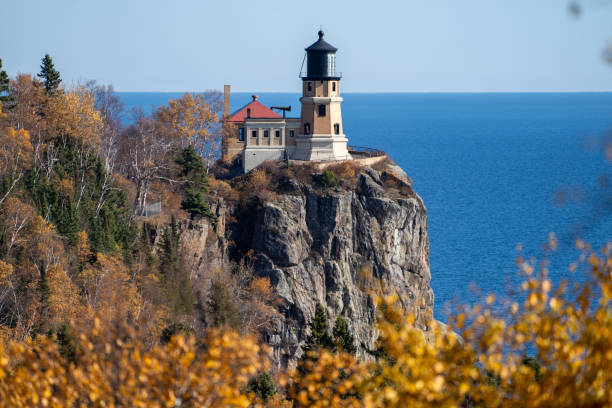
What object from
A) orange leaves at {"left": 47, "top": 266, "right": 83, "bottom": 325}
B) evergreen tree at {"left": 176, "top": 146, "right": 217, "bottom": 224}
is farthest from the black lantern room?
orange leaves at {"left": 47, "top": 266, "right": 83, "bottom": 325}

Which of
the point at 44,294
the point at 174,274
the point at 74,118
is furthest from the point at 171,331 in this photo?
the point at 74,118

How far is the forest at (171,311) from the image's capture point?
58.8ft

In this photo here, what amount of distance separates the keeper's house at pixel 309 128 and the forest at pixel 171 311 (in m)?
2.95

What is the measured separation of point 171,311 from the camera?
6034cm

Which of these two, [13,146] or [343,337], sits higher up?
[13,146]

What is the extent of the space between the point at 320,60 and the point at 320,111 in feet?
16.0

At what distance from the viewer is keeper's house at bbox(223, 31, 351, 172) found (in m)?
81.9

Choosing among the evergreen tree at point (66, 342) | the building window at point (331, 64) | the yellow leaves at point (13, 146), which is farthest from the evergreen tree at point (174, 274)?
the building window at point (331, 64)

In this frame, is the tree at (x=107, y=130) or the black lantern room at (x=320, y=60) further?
the black lantern room at (x=320, y=60)

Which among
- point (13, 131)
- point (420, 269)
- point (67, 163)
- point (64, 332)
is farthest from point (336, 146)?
point (64, 332)

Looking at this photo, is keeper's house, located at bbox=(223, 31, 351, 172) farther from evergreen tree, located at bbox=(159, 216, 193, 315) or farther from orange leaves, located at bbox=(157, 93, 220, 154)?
evergreen tree, located at bbox=(159, 216, 193, 315)

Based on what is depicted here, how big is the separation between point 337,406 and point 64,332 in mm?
22990

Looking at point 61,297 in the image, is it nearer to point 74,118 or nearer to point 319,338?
point 319,338

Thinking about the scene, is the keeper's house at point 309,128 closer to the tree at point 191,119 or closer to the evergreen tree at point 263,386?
the tree at point 191,119
